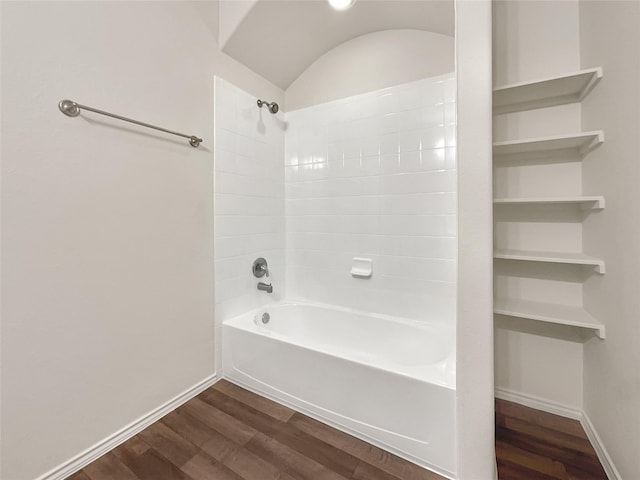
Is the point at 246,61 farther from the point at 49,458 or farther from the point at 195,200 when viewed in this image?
Answer: the point at 49,458

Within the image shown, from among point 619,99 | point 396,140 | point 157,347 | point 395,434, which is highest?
point 396,140

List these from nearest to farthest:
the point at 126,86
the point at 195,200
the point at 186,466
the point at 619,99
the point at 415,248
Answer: the point at 619,99
the point at 186,466
the point at 126,86
the point at 195,200
the point at 415,248

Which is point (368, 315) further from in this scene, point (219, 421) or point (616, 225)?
point (616, 225)

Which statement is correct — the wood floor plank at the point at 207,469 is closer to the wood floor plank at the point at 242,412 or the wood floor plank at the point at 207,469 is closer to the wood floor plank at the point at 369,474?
the wood floor plank at the point at 242,412

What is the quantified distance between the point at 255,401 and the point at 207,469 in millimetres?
486

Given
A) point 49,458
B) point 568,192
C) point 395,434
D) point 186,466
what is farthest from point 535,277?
point 49,458

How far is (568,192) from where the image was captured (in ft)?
5.10

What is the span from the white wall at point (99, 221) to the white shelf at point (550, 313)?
1911 millimetres

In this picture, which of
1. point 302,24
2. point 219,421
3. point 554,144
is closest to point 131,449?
point 219,421

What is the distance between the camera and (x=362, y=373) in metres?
1.40

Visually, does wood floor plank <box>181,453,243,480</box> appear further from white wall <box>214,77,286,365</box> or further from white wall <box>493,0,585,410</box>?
white wall <box>493,0,585,410</box>

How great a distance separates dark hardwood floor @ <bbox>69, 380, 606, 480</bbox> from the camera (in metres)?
1.24

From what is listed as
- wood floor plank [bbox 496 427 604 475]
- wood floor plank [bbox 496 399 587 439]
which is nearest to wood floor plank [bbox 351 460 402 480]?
wood floor plank [bbox 496 427 604 475]

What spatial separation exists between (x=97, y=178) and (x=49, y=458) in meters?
1.28
